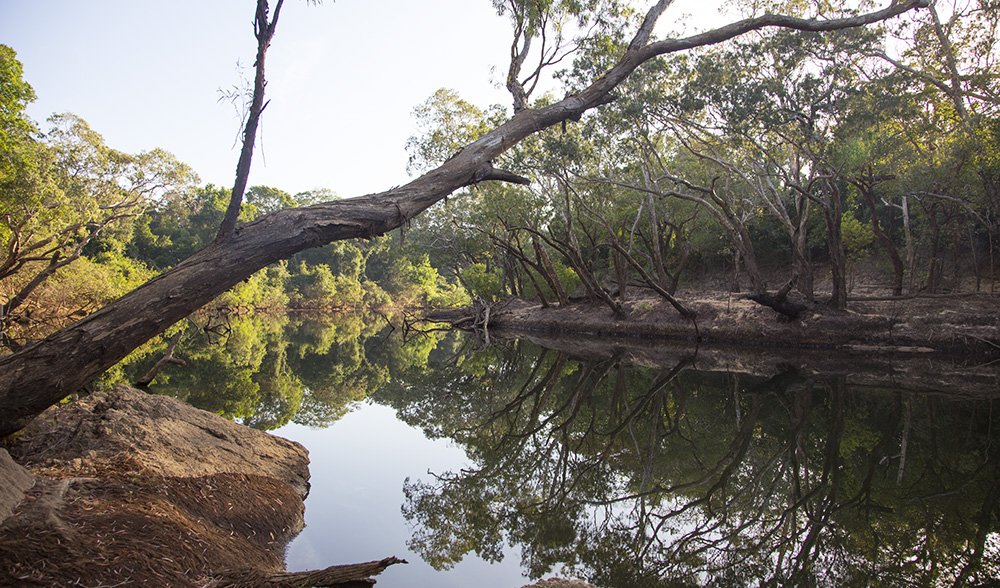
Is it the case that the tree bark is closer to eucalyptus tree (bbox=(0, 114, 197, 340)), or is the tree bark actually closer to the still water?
the still water

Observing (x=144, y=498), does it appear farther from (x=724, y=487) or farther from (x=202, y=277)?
(x=724, y=487)

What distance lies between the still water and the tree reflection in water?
0.03 m

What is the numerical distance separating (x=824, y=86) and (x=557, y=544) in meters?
15.6

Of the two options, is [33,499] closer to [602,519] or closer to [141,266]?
[602,519]

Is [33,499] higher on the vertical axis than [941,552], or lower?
higher

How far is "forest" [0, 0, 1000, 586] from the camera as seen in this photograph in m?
4.54

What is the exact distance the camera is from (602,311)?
77.0 feet

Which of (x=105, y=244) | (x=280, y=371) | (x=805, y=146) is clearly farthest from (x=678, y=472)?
(x=105, y=244)

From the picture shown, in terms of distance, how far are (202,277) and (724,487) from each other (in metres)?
5.52

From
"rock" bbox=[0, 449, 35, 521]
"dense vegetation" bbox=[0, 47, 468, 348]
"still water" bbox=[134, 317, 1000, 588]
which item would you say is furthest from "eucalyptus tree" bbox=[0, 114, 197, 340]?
"rock" bbox=[0, 449, 35, 521]

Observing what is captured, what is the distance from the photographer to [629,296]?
90.1ft

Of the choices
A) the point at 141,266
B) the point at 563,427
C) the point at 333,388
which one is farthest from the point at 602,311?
the point at 141,266

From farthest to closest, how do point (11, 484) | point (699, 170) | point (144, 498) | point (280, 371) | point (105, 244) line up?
point (105, 244) → point (699, 170) → point (280, 371) → point (144, 498) → point (11, 484)

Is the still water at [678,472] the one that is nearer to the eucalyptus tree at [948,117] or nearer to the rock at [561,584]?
the rock at [561,584]
